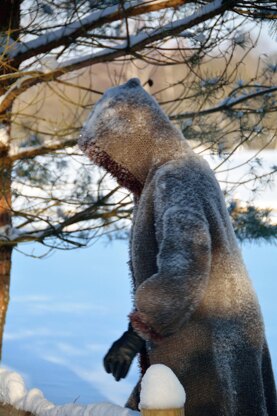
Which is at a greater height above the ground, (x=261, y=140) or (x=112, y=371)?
(x=261, y=140)

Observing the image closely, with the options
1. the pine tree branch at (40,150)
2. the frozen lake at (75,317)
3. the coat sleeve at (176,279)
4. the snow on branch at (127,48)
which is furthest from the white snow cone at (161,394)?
the frozen lake at (75,317)

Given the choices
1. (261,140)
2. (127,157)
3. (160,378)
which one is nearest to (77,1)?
(261,140)

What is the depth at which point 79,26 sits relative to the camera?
14.2 feet

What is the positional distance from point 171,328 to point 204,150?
9.22 ft

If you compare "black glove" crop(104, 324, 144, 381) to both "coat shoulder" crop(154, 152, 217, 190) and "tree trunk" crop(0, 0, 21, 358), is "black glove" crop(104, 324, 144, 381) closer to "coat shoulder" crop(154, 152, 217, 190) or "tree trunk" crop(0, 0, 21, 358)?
"coat shoulder" crop(154, 152, 217, 190)

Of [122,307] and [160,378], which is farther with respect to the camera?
[122,307]

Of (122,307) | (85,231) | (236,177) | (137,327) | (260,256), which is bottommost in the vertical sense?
(137,327)

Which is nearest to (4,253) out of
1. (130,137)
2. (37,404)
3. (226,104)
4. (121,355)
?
(226,104)

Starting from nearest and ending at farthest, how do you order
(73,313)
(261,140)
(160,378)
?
(160,378) < (261,140) < (73,313)

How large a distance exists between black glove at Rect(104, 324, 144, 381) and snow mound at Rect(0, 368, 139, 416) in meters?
0.10

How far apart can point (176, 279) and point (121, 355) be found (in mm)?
219

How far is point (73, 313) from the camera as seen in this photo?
36.8 feet

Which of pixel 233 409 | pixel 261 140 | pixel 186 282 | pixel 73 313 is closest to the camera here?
pixel 186 282

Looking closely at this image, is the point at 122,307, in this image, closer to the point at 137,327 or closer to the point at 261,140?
the point at 261,140
